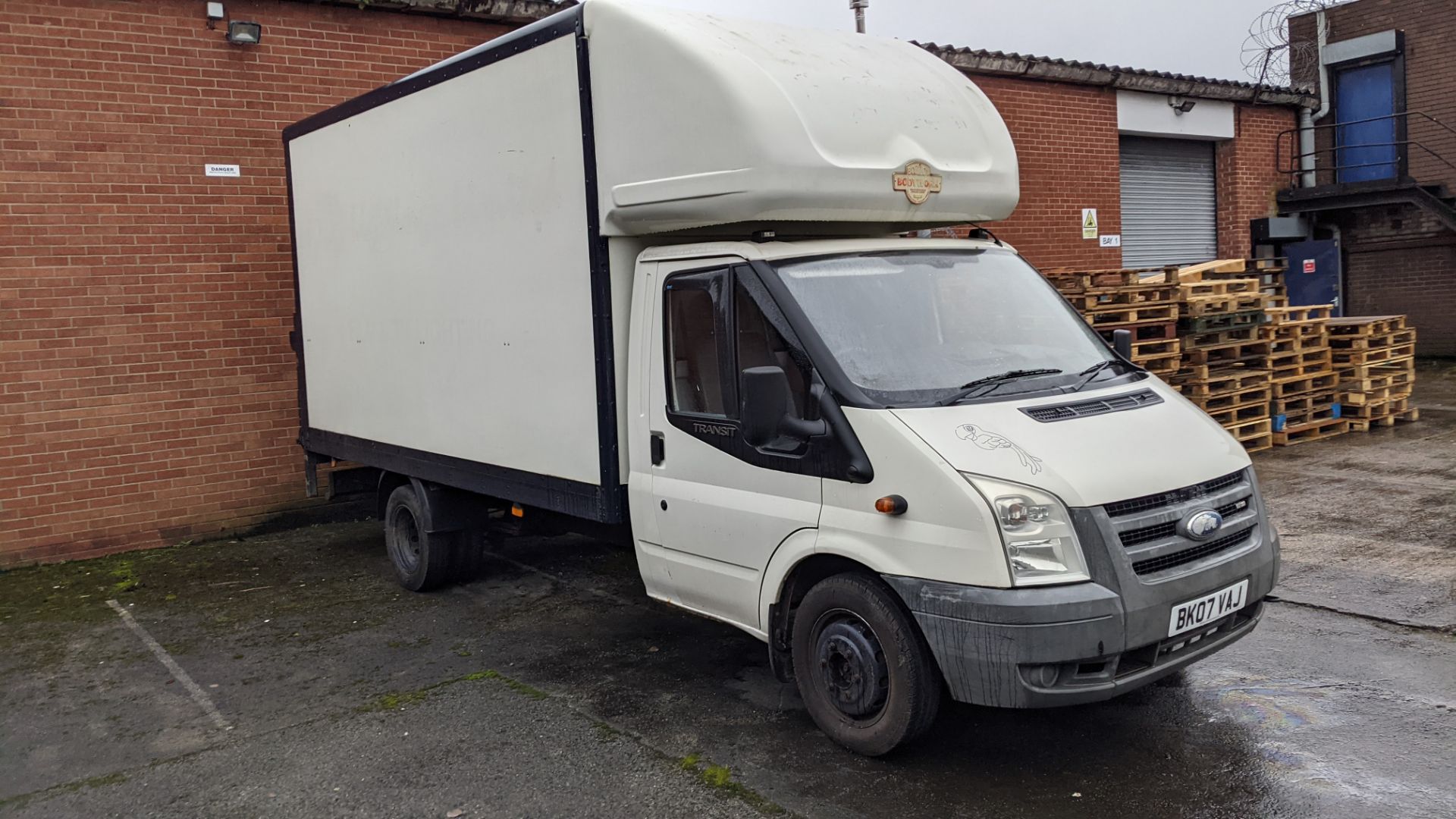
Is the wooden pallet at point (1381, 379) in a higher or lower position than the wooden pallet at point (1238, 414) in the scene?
higher

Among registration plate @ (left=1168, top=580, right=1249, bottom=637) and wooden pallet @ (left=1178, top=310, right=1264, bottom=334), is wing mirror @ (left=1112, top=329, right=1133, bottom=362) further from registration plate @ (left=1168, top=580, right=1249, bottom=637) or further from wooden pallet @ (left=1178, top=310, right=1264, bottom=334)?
wooden pallet @ (left=1178, top=310, right=1264, bottom=334)

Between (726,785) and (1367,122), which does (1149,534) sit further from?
(1367,122)

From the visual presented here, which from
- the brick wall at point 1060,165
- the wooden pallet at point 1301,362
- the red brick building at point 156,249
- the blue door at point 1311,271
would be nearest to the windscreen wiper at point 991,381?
the red brick building at point 156,249

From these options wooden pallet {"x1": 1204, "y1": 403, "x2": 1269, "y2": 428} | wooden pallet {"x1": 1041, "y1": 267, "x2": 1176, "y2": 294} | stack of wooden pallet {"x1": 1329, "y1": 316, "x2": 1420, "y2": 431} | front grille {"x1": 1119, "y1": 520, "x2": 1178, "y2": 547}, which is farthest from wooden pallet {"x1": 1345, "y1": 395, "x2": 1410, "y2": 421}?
front grille {"x1": 1119, "y1": 520, "x2": 1178, "y2": 547}

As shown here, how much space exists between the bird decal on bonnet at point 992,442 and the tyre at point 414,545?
4227 mm

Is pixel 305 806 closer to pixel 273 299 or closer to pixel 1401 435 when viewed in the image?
pixel 273 299

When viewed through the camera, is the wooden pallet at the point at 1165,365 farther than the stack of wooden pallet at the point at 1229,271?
No

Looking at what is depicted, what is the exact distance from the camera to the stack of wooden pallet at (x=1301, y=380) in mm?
11492

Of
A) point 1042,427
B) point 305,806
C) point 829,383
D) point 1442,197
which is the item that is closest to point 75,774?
point 305,806

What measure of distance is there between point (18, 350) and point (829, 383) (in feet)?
23.8

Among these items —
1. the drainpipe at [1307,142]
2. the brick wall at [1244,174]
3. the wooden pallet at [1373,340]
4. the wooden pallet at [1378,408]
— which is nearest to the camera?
the wooden pallet at [1373,340]

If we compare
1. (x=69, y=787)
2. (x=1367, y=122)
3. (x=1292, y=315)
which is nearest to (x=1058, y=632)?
(x=69, y=787)

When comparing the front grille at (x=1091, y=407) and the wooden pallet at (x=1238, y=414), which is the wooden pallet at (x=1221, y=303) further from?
the front grille at (x=1091, y=407)

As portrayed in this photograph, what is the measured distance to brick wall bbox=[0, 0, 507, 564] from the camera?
28.5 feet
